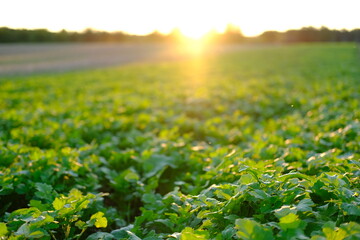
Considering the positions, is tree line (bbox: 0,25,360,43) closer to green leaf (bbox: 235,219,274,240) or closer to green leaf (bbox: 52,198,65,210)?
green leaf (bbox: 52,198,65,210)

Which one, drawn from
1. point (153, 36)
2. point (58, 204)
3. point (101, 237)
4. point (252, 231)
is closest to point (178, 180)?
point (101, 237)

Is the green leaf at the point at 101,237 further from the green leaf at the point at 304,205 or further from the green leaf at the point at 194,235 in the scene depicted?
the green leaf at the point at 304,205

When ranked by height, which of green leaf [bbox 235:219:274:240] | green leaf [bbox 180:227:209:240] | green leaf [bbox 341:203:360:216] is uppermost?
green leaf [bbox 341:203:360:216]

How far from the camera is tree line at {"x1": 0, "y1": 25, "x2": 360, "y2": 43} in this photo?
200 ft

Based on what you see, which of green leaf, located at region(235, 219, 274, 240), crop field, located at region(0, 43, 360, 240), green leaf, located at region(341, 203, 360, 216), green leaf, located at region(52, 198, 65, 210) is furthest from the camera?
green leaf, located at region(52, 198, 65, 210)

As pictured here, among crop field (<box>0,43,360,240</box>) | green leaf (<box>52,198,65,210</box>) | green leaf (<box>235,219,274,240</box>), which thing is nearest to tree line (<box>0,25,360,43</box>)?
crop field (<box>0,43,360,240</box>)

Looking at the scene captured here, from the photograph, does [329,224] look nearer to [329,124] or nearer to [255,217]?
[255,217]

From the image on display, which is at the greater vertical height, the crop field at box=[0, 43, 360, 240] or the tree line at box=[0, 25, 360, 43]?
the tree line at box=[0, 25, 360, 43]

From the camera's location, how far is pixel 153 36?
8600 cm

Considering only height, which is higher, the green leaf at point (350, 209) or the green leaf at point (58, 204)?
the green leaf at point (350, 209)

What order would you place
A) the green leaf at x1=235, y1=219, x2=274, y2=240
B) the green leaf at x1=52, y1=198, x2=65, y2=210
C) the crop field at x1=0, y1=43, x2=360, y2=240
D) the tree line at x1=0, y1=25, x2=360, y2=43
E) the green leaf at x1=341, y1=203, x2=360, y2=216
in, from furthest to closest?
the tree line at x1=0, y1=25, x2=360, y2=43
the green leaf at x1=52, y1=198, x2=65, y2=210
the crop field at x1=0, y1=43, x2=360, y2=240
the green leaf at x1=341, y1=203, x2=360, y2=216
the green leaf at x1=235, y1=219, x2=274, y2=240

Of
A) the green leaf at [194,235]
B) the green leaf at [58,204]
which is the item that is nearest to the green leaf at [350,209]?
the green leaf at [194,235]

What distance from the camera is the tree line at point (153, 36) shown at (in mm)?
60812

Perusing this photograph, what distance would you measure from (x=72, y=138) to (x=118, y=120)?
1539 millimetres
